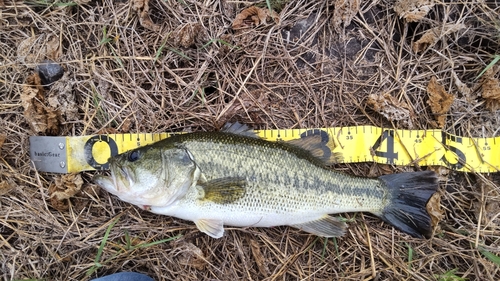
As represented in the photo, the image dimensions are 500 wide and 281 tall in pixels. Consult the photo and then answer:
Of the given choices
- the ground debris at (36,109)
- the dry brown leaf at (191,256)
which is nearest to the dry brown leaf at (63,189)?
the ground debris at (36,109)

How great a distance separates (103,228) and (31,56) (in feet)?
6.16

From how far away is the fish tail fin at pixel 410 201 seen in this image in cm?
359

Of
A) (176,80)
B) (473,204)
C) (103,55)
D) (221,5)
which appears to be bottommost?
(473,204)

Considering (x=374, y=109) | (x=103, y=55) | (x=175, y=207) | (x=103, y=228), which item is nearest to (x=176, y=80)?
(x=103, y=55)

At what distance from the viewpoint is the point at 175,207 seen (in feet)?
11.0

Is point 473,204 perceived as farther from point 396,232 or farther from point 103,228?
point 103,228

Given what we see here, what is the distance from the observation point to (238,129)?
361 centimetres

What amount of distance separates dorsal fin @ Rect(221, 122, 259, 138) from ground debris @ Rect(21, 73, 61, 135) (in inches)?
65.9

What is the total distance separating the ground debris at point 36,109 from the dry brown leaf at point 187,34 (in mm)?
1379

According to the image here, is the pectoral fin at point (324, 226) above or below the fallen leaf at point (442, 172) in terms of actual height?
below

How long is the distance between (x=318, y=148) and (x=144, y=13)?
7.20ft

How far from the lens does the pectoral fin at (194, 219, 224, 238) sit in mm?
3371

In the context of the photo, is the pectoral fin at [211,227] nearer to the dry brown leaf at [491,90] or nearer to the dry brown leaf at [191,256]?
the dry brown leaf at [191,256]

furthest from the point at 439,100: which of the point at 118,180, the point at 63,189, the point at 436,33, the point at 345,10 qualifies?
the point at 63,189
